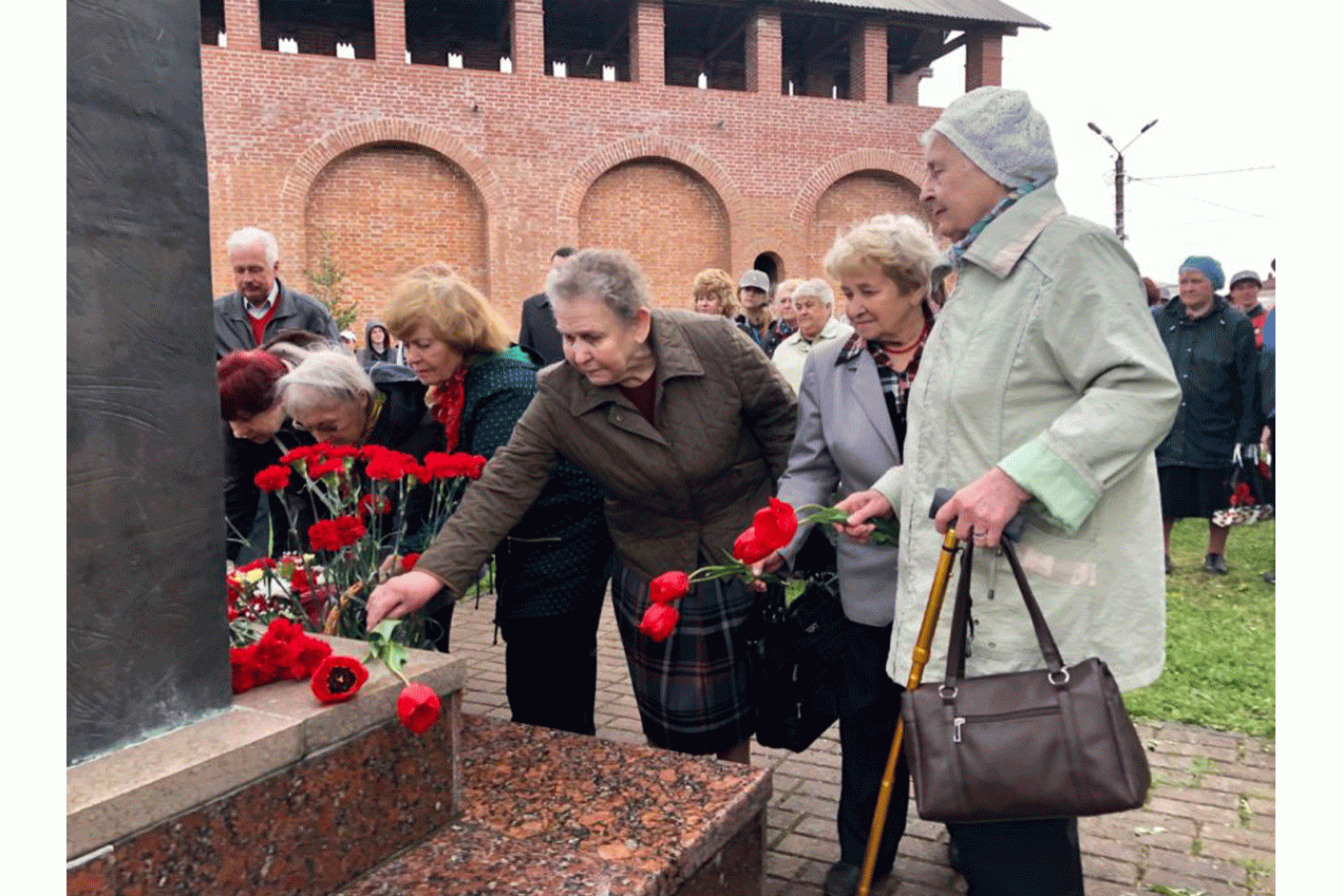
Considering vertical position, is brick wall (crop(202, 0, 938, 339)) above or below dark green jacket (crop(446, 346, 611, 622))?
above

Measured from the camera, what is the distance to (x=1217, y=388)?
22.3ft

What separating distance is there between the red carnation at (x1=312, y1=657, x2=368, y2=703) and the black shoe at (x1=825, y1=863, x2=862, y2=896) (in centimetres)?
161

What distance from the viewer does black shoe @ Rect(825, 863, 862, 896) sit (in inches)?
118

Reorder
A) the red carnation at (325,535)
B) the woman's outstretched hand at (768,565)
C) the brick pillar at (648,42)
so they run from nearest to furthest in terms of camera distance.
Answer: the red carnation at (325,535)
the woman's outstretched hand at (768,565)
the brick pillar at (648,42)

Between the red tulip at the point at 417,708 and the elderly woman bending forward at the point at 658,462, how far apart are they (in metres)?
0.75

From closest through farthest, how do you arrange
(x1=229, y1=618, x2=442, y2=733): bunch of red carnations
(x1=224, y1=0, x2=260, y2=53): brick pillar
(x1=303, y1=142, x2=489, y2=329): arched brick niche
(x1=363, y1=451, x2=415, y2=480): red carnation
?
1. (x1=229, y1=618, x2=442, y2=733): bunch of red carnations
2. (x1=363, y1=451, x2=415, y2=480): red carnation
3. (x1=224, y1=0, x2=260, y2=53): brick pillar
4. (x1=303, y1=142, x2=489, y2=329): arched brick niche

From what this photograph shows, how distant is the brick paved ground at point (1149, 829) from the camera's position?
122 inches

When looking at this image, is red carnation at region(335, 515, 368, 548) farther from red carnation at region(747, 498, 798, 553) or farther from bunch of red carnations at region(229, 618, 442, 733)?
red carnation at region(747, 498, 798, 553)

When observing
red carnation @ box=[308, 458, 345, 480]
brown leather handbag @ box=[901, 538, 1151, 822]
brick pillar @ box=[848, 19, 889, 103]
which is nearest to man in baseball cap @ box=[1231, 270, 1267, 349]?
brown leather handbag @ box=[901, 538, 1151, 822]

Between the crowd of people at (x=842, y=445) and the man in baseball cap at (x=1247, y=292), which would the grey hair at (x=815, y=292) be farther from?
the man in baseball cap at (x=1247, y=292)

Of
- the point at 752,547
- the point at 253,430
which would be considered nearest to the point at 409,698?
the point at 752,547

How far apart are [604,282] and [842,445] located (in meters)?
0.70

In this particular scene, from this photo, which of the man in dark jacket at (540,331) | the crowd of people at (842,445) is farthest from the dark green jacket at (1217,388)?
the crowd of people at (842,445)

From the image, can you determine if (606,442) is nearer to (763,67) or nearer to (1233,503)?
(1233,503)
